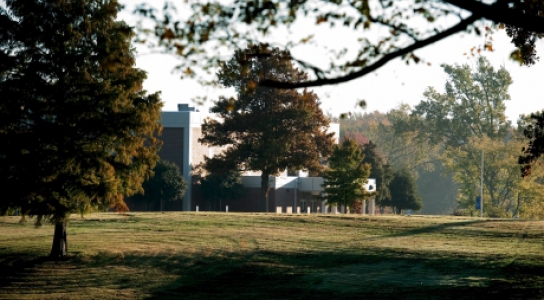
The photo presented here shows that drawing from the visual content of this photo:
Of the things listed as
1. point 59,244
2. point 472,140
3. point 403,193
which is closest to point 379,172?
point 403,193

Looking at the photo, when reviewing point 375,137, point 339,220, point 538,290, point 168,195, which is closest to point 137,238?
point 339,220

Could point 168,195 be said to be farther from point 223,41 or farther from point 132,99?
point 223,41

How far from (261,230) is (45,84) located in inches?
497

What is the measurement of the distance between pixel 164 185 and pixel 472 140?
107 ft

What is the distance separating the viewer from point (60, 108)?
912 inches

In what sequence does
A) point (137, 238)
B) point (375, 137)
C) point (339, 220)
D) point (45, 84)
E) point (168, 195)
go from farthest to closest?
point (375, 137), point (168, 195), point (339, 220), point (137, 238), point (45, 84)

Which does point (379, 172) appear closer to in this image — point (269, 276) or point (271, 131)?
point (271, 131)

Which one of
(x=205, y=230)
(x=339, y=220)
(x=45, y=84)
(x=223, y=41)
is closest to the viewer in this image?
(x=223, y=41)

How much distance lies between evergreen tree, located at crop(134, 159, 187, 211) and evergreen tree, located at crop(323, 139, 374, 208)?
16.4 metres

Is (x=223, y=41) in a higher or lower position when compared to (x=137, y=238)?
higher

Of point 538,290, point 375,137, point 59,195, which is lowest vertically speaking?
point 538,290

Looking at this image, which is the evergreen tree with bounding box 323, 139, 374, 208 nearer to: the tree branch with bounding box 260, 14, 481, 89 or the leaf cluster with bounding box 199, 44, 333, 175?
the leaf cluster with bounding box 199, 44, 333, 175

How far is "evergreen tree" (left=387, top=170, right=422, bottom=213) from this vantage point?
Result: 7344cm

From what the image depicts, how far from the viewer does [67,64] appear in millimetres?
23234
